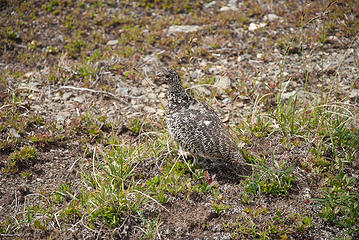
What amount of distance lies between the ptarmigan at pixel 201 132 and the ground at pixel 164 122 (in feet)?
0.96

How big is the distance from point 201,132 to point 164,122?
198cm

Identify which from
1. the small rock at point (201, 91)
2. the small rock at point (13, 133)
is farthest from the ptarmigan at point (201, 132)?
the small rock at point (13, 133)

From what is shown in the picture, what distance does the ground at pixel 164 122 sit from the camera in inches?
188

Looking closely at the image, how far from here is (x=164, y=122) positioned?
7031 mm

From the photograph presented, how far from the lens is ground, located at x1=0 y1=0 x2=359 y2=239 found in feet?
15.7

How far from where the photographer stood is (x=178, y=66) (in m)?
8.64

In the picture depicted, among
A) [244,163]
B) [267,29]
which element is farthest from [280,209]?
[267,29]

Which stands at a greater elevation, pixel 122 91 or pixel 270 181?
pixel 122 91

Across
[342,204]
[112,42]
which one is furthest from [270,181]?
[112,42]

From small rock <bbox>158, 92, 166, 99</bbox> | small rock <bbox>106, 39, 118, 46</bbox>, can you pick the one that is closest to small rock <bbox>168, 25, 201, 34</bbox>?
small rock <bbox>106, 39, 118, 46</bbox>

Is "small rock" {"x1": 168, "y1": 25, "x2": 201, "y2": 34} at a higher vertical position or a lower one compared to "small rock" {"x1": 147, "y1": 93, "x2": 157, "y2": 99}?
higher

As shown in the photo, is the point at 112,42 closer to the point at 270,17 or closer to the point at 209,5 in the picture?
the point at 209,5

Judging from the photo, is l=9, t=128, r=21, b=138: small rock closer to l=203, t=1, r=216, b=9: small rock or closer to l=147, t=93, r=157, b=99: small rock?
l=147, t=93, r=157, b=99: small rock

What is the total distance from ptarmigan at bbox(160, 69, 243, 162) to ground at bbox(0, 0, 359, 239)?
291 mm
